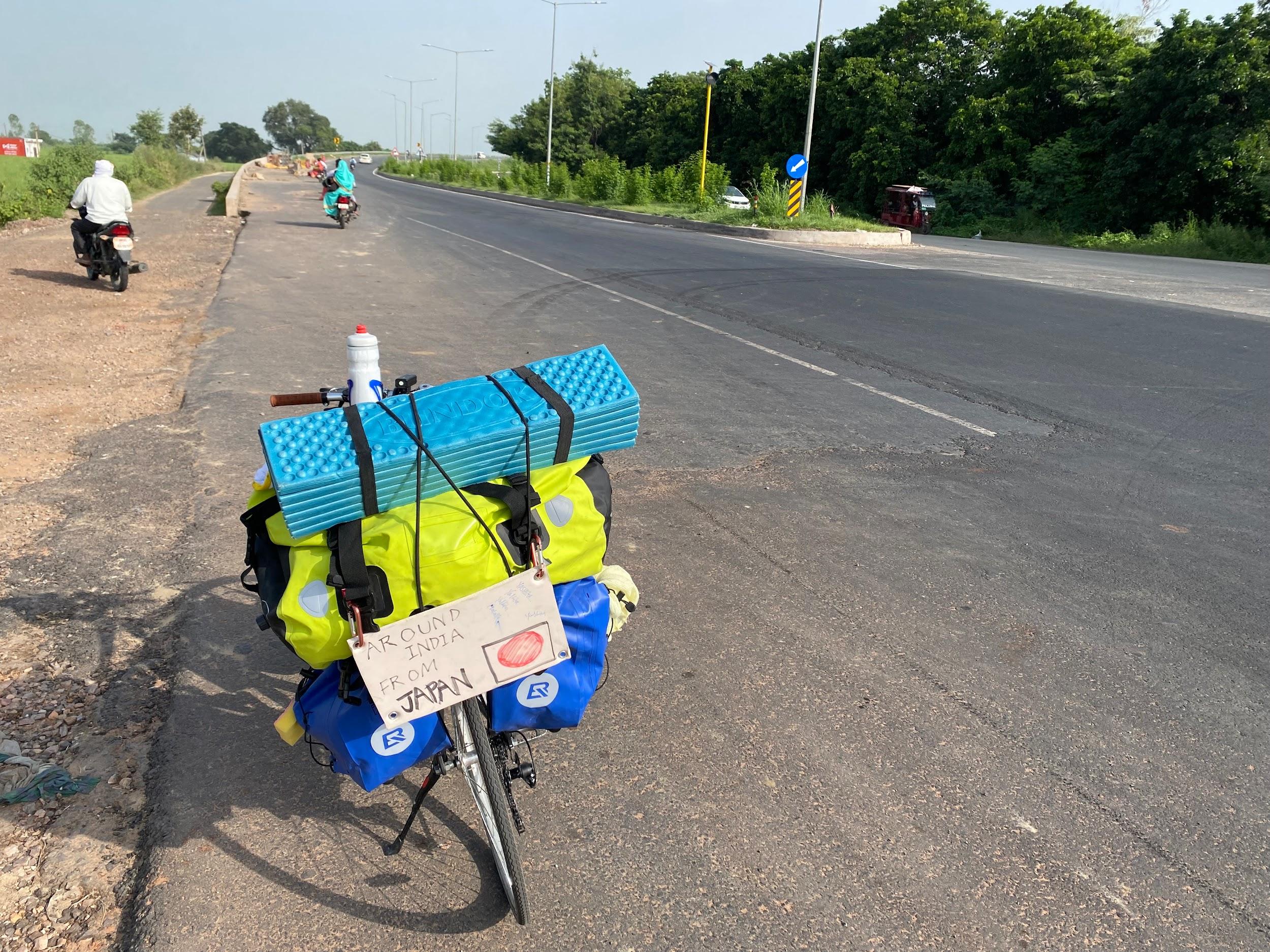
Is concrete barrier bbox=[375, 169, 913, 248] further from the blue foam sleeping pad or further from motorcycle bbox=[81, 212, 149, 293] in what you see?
the blue foam sleeping pad

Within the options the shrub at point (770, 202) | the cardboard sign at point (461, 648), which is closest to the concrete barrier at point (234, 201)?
the shrub at point (770, 202)

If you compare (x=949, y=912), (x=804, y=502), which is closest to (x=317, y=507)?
(x=949, y=912)

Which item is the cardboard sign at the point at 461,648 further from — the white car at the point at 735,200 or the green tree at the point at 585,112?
the green tree at the point at 585,112

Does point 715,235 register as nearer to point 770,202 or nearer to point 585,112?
point 770,202

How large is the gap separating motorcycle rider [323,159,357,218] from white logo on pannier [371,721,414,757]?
20608mm

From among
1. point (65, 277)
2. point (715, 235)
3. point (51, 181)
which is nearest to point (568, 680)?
point (65, 277)

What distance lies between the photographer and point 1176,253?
28422mm

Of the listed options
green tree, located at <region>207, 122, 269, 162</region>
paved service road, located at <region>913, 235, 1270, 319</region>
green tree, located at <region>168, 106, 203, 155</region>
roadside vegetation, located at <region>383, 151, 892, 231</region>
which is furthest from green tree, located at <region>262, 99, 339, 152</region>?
paved service road, located at <region>913, 235, 1270, 319</region>

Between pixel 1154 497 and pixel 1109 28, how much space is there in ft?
130

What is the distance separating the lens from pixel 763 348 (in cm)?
956

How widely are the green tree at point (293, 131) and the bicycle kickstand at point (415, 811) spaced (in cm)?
17792

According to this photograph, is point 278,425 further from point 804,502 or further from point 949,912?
point 804,502

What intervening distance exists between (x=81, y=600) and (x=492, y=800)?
252 centimetres

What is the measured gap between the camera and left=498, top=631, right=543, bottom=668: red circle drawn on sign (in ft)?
7.41
